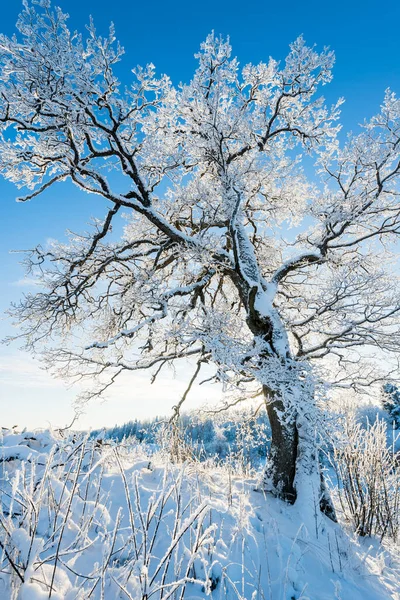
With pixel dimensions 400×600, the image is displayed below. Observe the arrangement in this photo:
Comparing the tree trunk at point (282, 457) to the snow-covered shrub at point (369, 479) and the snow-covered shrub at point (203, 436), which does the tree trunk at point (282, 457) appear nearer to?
the snow-covered shrub at point (203, 436)

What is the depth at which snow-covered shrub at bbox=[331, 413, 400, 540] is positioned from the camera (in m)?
4.46

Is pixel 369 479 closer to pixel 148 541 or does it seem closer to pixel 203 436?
pixel 203 436

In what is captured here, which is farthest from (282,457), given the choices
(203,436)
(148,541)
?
(148,541)

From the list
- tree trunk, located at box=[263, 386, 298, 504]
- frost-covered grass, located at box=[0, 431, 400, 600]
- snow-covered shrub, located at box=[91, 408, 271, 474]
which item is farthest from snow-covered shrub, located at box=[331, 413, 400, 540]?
snow-covered shrub, located at box=[91, 408, 271, 474]

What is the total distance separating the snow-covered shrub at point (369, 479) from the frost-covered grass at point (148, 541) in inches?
13.7

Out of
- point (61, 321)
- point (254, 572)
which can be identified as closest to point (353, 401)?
point (254, 572)

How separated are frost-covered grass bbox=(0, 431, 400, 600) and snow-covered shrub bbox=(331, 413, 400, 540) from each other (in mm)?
348

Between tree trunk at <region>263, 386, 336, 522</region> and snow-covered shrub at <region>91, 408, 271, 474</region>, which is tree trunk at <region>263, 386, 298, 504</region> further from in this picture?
snow-covered shrub at <region>91, 408, 271, 474</region>

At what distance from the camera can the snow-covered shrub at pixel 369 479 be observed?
4.46 meters

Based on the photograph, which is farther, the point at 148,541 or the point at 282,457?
the point at 282,457

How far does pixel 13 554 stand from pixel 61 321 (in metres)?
6.25

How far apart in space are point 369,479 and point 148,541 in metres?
3.39

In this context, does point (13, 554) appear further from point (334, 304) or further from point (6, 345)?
point (6, 345)

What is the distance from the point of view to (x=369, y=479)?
4473 millimetres
